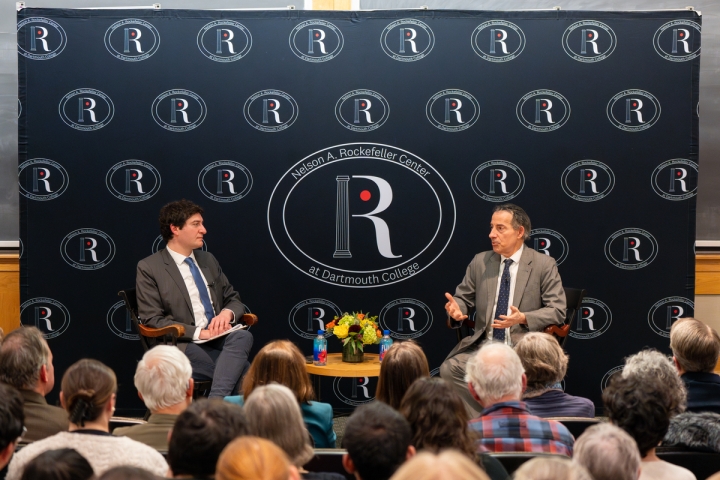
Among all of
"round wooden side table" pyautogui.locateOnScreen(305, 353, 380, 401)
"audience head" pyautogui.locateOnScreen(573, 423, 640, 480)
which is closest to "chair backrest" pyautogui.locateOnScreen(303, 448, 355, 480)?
"audience head" pyautogui.locateOnScreen(573, 423, 640, 480)

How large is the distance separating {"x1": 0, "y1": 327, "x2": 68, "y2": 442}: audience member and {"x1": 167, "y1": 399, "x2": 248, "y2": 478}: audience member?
1069 mm

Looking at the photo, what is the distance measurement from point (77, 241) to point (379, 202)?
2.08 metres

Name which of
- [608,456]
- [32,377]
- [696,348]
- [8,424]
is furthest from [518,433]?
[32,377]

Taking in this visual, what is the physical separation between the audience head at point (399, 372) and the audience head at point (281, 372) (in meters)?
0.30

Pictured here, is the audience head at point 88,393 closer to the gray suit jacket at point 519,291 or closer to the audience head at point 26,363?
the audience head at point 26,363

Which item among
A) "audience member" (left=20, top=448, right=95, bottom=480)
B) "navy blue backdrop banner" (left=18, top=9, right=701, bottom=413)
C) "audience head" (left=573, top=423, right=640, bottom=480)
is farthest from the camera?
"navy blue backdrop banner" (left=18, top=9, right=701, bottom=413)

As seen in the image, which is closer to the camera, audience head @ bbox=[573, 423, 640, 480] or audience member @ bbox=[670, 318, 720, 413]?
audience head @ bbox=[573, 423, 640, 480]

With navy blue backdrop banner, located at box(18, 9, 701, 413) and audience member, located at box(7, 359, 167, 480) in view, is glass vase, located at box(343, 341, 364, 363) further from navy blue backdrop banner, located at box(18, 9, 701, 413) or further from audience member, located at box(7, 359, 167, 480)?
audience member, located at box(7, 359, 167, 480)

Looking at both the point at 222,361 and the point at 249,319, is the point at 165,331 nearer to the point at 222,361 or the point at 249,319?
the point at 222,361

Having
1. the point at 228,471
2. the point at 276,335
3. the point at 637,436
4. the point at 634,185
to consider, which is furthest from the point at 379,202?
the point at 228,471

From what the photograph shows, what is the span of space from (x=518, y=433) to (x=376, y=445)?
2.78 feet

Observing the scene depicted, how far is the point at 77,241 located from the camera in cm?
547

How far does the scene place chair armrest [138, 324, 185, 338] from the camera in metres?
4.62

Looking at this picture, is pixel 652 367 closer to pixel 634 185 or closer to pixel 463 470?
pixel 463 470
